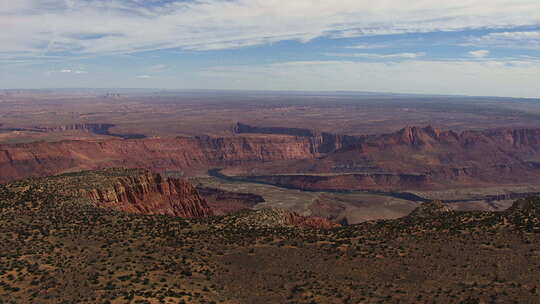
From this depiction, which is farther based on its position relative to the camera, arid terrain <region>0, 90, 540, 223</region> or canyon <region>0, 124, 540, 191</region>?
canyon <region>0, 124, 540, 191</region>

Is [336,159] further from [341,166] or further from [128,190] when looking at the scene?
[128,190]

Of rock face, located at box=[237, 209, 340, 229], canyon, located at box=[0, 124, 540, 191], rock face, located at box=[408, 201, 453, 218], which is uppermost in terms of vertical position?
rock face, located at box=[408, 201, 453, 218]

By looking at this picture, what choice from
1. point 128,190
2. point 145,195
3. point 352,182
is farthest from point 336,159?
point 128,190

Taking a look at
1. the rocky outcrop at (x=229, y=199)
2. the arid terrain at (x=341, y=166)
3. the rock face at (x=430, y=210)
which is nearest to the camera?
the rock face at (x=430, y=210)

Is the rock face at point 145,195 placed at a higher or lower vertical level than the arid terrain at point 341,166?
higher

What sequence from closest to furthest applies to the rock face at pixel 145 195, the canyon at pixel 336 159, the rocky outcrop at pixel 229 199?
the rock face at pixel 145 195
the rocky outcrop at pixel 229 199
the canyon at pixel 336 159

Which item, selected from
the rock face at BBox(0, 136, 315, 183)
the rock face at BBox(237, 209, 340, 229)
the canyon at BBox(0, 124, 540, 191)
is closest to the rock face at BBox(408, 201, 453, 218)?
the rock face at BBox(237, 209, 340, 229)

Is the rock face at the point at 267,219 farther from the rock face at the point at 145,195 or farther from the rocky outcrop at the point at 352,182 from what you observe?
the rocky outcrop at the point at 352,182

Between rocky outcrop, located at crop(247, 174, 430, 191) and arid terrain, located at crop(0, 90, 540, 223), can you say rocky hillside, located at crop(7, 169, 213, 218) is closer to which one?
arid terrain, located at crop(0, 90, 540, 223)

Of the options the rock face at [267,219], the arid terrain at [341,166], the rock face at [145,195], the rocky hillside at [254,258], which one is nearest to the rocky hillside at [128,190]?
the rock face at [145,195]
